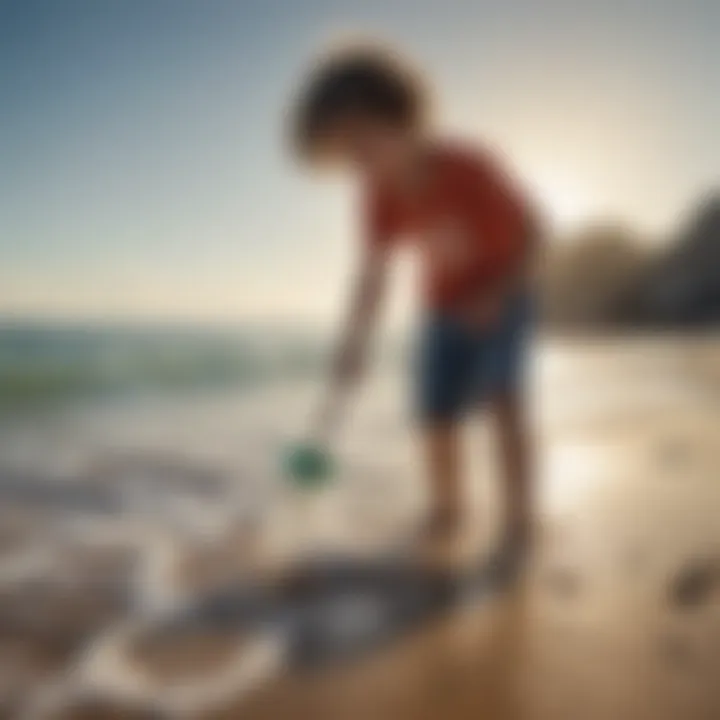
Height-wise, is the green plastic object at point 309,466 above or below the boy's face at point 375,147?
below

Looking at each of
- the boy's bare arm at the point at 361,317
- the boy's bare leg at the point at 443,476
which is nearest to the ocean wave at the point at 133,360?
the boy's bare arm at the point at 361,317

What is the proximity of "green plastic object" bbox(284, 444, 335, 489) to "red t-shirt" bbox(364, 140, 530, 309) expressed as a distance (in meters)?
0.20

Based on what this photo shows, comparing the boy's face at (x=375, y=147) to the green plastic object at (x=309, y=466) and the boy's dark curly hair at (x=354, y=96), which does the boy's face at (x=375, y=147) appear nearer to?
the boy's dark curly hair at (x=354, y=96)

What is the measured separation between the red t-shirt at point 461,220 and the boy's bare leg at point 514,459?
13 centimetres

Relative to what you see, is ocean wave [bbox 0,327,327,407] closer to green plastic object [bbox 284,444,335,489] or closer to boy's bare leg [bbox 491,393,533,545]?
green plastic object [bbox 284,444,335,489]

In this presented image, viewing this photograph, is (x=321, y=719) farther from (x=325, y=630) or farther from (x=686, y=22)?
(x=686, y=22)

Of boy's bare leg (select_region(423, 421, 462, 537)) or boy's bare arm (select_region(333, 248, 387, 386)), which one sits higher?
boy's bare arm (select_region(333, 248, 387, 386))

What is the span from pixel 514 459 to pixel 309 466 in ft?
0.71

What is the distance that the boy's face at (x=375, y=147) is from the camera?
3.22 feet

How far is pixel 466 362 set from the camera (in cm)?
99

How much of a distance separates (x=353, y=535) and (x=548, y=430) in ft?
0.77

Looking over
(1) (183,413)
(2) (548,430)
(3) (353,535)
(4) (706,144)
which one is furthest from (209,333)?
(4) (706,144)

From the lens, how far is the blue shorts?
0.98 meters

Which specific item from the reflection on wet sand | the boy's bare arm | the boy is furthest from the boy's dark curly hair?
the reflection on wet sand
